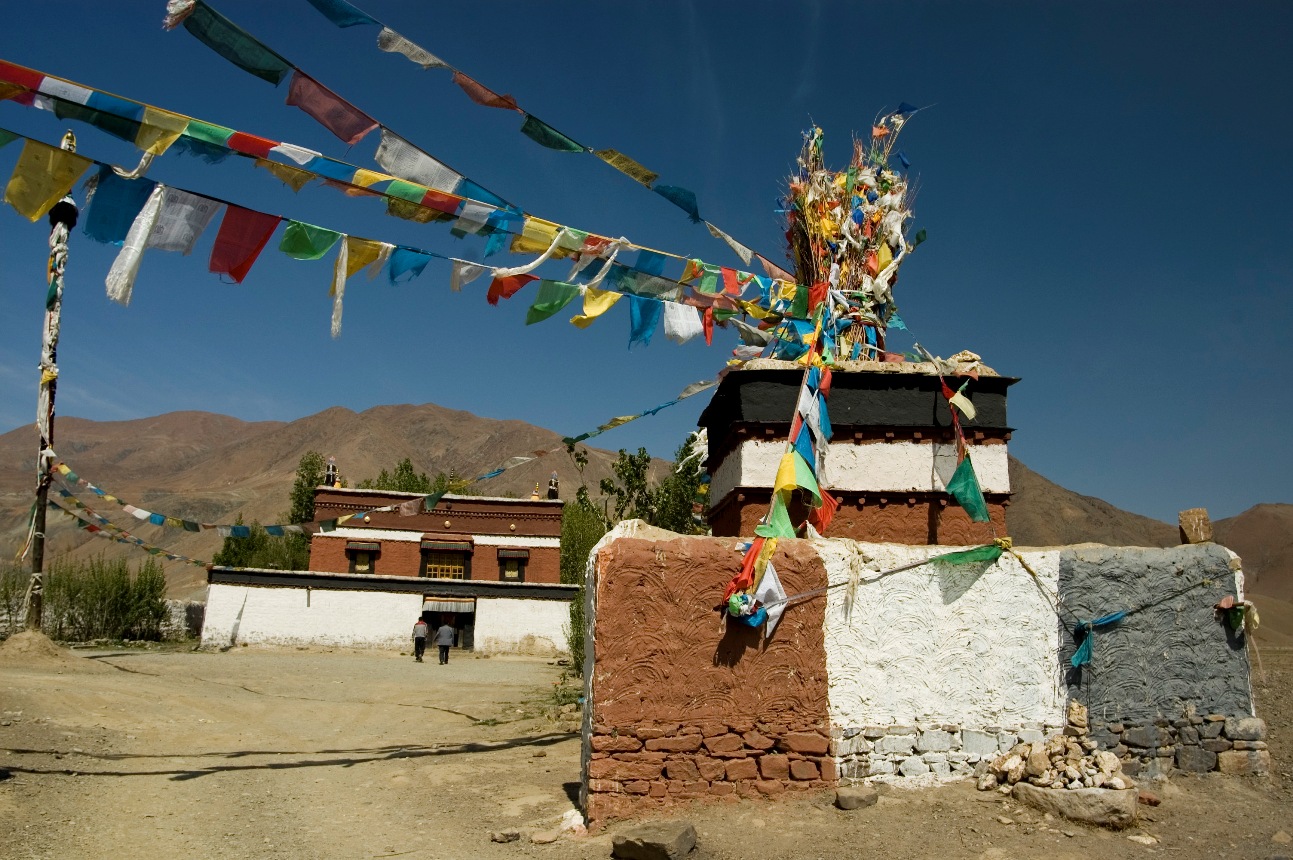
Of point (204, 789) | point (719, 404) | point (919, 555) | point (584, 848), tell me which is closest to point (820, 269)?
point (719, 404)

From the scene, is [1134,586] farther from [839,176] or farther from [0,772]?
[0,772]

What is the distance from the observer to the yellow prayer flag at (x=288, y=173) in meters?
6.73

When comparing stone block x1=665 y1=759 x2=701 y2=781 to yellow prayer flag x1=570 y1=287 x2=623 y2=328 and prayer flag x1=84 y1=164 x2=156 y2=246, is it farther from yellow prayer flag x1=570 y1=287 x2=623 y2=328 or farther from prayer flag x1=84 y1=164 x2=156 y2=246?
prayer flag x1=84 y1=164 x2=156 y2=246

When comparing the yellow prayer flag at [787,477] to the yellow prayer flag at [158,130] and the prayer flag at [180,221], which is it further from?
the yellow prayer flag at [158,130]

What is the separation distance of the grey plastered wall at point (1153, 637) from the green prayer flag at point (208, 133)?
735 cm

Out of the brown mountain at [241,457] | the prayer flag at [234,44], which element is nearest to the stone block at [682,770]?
the prayer flag at [234,44]

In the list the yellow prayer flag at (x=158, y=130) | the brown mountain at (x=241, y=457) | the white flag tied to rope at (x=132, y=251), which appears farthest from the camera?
the brown mountain at (x=241, y=457)

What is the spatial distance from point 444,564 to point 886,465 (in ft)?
85.7

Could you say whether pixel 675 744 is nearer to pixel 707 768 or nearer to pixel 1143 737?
pixel 707 768

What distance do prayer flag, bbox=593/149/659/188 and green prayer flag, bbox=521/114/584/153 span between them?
11.0 inches

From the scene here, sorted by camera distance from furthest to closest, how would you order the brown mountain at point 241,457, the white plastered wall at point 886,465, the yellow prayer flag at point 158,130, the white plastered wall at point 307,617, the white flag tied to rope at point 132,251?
1. the brown mountain at point 241,457
2. the white plastered wall at point 307,617
3. the white plastered wall at point 886,465
4. the yellow prayer flag at point 158,130
5. the white flag tied to rope at point 132,251

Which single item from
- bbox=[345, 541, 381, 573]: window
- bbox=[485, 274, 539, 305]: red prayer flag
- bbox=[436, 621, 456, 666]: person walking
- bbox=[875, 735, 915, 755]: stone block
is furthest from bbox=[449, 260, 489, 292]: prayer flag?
bbox=[345, 541, 381, 573]: window

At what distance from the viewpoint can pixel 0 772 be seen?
8.17 metres

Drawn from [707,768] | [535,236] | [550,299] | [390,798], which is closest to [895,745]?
[707,768]
